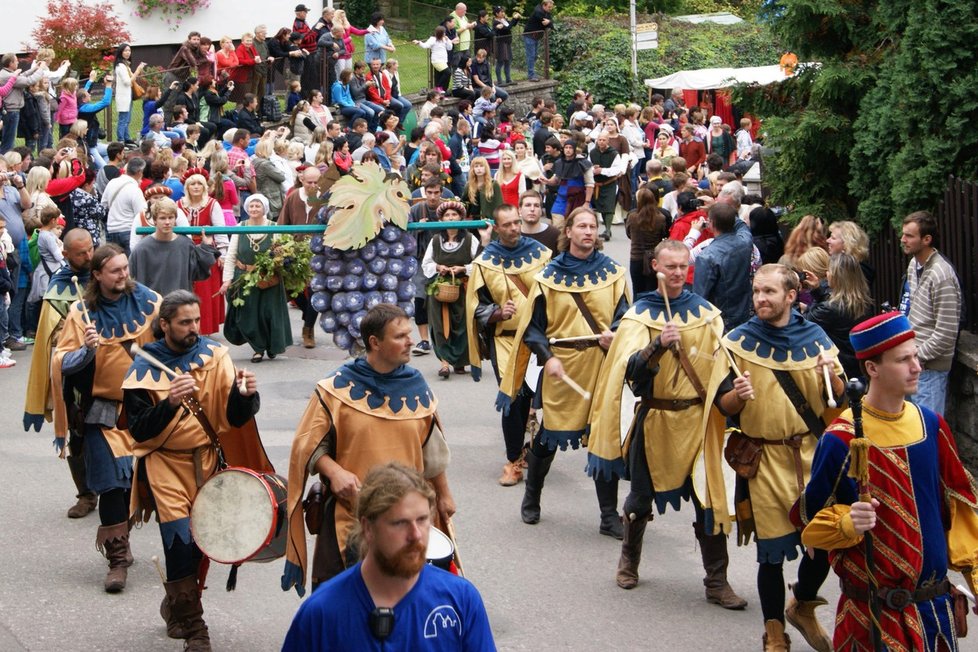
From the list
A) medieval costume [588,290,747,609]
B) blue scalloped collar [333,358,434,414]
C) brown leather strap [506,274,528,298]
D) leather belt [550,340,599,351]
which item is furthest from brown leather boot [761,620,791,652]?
brown leather strap [506,274,528,298]

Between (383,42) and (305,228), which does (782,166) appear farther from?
(383,42)

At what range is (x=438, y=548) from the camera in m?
5.22

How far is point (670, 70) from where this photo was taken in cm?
4072

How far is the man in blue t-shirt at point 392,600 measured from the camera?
407 cm

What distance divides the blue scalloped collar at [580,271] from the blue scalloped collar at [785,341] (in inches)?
80.1

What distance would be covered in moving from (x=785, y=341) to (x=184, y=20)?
2820 centimetres

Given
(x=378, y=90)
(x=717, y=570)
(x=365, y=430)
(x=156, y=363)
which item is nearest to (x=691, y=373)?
(x=717, y=570)

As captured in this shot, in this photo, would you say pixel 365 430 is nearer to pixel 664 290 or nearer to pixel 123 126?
pixel 664 290

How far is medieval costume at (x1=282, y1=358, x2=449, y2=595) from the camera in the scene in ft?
20.7

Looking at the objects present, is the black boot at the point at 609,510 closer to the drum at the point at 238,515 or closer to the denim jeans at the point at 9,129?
the drum at the point at 238,515

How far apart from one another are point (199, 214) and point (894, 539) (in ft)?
34.6

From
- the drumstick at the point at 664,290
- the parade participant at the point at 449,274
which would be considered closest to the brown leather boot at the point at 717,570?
the drumstick at the point at 664,290

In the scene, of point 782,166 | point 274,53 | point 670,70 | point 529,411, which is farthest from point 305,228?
point 670,70

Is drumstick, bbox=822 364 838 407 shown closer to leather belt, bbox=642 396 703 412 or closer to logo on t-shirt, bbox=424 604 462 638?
leather belt, bbox=642 396 703 412
